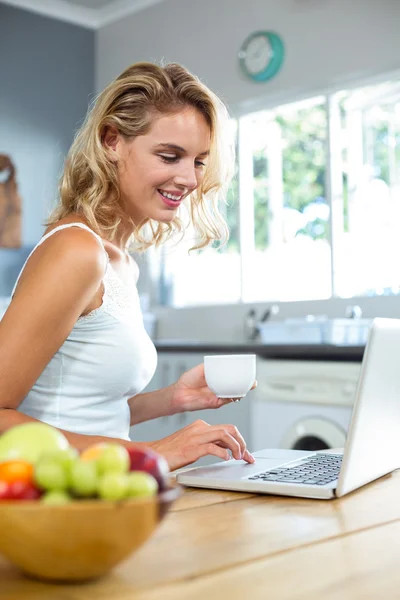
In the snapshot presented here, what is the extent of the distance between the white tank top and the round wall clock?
10.0ft

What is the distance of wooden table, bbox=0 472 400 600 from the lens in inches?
25.7

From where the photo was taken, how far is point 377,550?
798mm

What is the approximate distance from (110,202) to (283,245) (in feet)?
9.29

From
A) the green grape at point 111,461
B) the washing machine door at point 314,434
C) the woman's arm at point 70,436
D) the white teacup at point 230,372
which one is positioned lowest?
the washing machine door at point 314,434

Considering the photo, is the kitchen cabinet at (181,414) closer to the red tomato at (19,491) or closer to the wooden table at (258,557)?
the wooden table at (258,557)

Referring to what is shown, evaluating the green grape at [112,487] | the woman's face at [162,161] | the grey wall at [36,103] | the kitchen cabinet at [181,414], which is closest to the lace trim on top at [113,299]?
the woman's face at [162,161]

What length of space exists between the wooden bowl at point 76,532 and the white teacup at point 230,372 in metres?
0.63

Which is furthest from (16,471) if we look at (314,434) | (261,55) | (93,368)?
(261,55)

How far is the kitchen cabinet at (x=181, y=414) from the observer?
11.4 ft

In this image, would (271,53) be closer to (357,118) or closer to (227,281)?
(357,118)

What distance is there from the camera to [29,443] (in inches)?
26.2

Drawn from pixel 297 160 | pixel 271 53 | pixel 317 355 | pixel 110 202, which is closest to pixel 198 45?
pixel 271 53

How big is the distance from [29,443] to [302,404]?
2.64 m

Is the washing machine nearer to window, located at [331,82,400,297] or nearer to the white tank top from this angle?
window, located at [331,82,400,297]
